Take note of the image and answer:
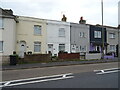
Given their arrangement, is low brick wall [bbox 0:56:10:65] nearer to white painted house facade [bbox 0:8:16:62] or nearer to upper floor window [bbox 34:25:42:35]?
white painted house facade [bbox 0:8:16:62]

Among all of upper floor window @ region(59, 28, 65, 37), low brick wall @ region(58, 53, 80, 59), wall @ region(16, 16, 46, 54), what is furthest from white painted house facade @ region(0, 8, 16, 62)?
upper floor window @ region(59, 28, 65, 37)

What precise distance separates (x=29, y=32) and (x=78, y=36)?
10.5 metres

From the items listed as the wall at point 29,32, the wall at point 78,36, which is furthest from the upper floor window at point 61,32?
the wall at point 29,32

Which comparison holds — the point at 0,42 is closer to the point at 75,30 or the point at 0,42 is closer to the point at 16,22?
the point at 16,22

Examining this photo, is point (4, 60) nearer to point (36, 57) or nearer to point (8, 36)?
point (36, 57)

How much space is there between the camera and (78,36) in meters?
40.2

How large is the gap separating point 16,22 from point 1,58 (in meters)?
11.6

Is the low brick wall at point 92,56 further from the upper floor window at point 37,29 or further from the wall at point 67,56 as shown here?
the upper floor window at point 37,29

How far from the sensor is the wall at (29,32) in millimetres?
33156

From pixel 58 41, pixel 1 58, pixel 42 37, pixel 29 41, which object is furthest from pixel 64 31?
pixel 1 58

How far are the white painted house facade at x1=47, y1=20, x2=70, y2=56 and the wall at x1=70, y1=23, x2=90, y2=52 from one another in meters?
1.29

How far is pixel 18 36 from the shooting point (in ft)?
108

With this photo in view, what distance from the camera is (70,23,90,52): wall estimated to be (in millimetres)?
39406

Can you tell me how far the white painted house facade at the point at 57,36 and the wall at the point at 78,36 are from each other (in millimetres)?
1288
